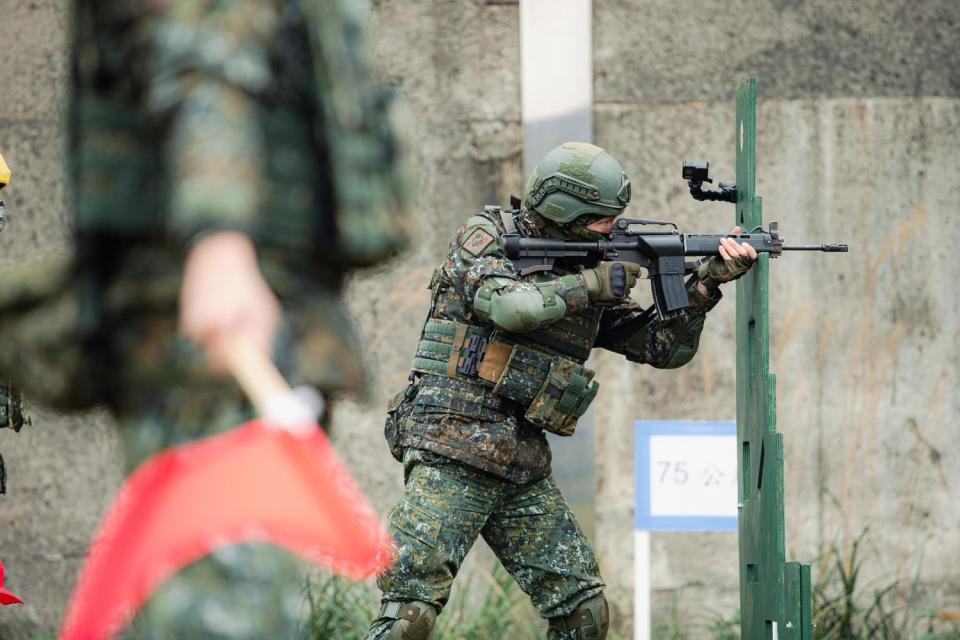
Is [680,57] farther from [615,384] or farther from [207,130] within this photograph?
[207,130]

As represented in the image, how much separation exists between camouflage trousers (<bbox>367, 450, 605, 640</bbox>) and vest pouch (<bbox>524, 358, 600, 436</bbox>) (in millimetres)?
210

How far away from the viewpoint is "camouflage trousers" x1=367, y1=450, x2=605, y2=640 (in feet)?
15.3

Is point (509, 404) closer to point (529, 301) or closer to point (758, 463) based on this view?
point (529, 301)

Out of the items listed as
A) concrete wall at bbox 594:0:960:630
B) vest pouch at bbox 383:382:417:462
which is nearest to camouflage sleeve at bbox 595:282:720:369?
vest pouch at bbox 383:382:417:462

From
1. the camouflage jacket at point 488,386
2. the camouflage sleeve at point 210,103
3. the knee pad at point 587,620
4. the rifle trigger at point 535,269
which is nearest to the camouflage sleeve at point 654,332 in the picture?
the camouflage jacket at point 488,386

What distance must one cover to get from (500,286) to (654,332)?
708mm

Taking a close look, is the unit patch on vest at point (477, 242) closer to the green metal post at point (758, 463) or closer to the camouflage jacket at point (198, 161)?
the green metal post at point (758, 463)

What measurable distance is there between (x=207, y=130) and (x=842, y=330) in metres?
5.07

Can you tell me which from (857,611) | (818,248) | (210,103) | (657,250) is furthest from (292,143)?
(857,611)

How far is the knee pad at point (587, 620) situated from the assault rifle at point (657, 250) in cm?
96

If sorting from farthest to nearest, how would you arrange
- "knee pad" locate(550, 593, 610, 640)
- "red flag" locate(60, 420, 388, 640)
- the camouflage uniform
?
"knee pad" locate(550, 593, 610, 640) → the camouflage uniform → "red flag" locate(60, 420, 388, 640)

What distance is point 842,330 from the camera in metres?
6.74

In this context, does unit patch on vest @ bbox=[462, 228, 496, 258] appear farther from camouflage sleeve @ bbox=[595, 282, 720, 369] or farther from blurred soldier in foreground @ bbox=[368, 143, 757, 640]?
camouflage sleeve @ bbox=[595, 282, 720, 369]

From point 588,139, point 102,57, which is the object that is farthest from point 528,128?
point 102,57
